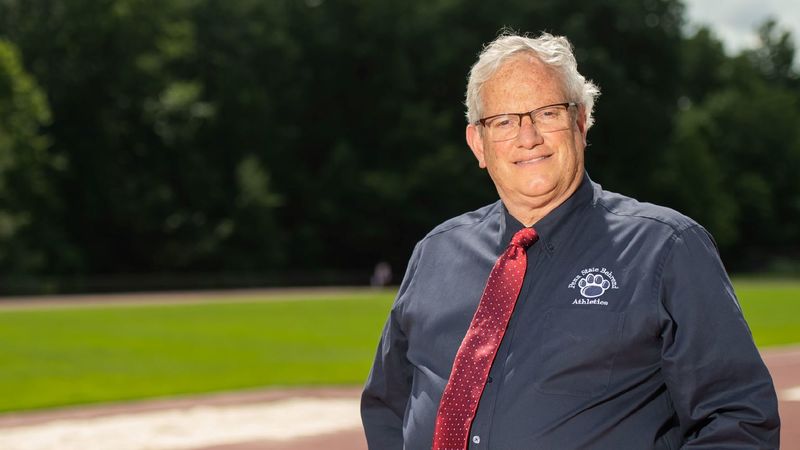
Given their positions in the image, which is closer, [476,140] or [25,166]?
[476,140]

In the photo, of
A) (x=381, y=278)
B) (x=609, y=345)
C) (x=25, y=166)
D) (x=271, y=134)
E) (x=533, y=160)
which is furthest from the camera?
(x=271, y=134)

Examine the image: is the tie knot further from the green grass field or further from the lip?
the green grass field

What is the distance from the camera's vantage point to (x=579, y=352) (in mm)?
2756

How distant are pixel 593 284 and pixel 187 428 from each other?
25.7 feet

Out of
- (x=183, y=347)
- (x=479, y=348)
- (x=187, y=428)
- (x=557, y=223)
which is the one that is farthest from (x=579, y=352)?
(x=183, y=347)

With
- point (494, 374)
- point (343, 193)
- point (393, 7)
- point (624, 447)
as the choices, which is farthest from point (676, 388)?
point (393, 7)

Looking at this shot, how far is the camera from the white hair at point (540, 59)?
3.03m

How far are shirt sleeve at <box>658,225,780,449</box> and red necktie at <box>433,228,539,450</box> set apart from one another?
432 millimetres

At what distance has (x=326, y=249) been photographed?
5444 centimetres

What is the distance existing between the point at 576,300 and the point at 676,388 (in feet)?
1.07

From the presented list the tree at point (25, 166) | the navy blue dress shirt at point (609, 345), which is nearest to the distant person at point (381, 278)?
the tree at point (25, 166)

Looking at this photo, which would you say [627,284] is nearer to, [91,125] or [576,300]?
[576,300]

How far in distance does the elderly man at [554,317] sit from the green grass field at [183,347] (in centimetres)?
Answer: 988

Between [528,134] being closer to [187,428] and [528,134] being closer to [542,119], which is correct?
[542,119]
